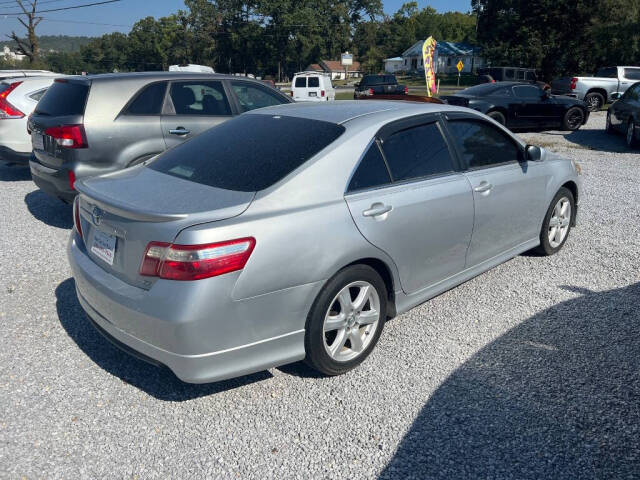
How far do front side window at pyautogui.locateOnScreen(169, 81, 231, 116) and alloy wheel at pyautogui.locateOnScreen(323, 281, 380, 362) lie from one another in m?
4.03

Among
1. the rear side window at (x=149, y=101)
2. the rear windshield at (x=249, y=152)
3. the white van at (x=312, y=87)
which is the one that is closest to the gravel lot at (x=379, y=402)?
the rear windshield at (x=249, y=152)

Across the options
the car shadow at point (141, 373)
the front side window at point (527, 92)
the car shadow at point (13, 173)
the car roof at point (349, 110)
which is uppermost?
the front side window at point (527, 92)

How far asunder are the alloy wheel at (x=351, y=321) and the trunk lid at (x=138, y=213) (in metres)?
0.83

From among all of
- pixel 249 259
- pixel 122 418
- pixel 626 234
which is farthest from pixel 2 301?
pixel 626 234

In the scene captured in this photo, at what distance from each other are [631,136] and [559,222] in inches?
341

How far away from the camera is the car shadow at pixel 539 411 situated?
8.53 ft

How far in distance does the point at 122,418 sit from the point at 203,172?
57.7 inches

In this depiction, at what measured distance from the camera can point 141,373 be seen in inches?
132

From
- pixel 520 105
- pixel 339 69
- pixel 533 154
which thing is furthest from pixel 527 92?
pixel 339 69

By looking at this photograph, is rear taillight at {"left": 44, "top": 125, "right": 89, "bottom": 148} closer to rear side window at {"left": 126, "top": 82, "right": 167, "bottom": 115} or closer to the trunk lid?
rear side window at {"left": 126, "top": 82, "right": 167, "bottom": 115}

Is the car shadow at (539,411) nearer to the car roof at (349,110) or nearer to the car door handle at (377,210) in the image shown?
the car door handle at (377,210)

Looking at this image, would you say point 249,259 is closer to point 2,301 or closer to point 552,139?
point 2,301

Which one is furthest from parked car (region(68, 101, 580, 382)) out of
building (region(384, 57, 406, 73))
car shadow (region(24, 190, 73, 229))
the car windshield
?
building (region(384, 57, 406, 73))

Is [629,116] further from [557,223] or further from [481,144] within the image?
[481,144]
